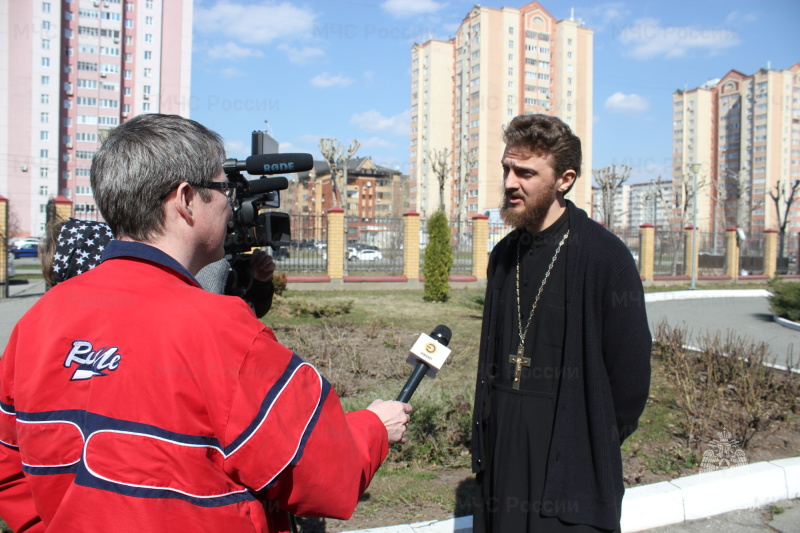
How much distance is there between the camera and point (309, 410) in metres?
1.25

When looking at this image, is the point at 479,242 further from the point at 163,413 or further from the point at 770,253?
the point at 163,413

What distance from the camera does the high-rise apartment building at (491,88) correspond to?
6775 centimetres

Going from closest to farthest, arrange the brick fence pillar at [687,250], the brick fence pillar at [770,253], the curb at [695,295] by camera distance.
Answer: the curb at [695,295], the brick fence pillar at [687,250], the brick fence pillar at [770,253]

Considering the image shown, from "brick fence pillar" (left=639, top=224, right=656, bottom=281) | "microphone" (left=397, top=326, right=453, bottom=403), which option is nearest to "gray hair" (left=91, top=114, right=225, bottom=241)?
"microphone" (left=397, top=326, right=453, bottom=403)

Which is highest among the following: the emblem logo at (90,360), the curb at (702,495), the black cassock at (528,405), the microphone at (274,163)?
the microphone at (274,163)

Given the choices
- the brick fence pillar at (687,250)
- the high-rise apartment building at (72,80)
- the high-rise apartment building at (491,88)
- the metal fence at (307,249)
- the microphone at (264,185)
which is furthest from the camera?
the high-rise apartment building at (491,88)

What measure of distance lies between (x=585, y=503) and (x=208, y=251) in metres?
1.74

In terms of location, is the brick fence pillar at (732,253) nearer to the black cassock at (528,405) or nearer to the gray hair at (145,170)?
the black cassock at (528,405)

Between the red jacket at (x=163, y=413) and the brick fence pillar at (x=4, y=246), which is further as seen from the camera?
the brick fence pillar at (x=4, y=246)

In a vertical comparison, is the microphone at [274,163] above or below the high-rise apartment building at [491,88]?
below

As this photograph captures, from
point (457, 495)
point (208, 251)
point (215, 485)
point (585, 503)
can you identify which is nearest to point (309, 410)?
point (215, 485)

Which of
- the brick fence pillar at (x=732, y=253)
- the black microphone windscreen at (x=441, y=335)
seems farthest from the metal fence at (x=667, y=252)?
the black microphone windscreen at (x=441, y=335)

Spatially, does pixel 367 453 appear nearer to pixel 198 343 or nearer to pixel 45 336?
pixel 198 343

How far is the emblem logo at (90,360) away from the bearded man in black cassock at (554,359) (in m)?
1.78
